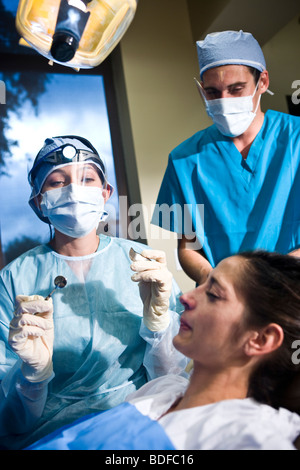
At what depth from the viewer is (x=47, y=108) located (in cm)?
227

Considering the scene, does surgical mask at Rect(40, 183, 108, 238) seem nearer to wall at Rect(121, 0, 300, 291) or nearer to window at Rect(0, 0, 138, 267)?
window at Rect(0, 0, 138, 267)

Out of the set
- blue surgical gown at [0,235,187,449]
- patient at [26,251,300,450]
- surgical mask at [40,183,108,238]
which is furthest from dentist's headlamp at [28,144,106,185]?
patient at [26,251,300,450]

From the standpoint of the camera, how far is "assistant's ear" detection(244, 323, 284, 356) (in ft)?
3.46

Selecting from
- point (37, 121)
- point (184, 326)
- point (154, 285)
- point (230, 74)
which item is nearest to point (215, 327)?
point (184, 326)

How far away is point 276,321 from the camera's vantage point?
108 cm

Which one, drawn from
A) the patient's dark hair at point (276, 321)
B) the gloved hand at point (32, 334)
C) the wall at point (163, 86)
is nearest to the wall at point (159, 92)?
the wall at point (163, 86)

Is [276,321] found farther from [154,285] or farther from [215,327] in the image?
[154,285]

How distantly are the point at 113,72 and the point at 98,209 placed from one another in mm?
1271

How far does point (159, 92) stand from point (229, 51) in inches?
37.6

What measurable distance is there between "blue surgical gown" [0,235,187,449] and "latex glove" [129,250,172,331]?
5 cm

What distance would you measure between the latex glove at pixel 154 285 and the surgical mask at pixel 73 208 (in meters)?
0.27

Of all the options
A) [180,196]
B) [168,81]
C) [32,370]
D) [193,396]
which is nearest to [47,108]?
[168,81]

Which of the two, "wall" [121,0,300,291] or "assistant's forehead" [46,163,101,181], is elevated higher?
"wall" [121,0,300,291]
